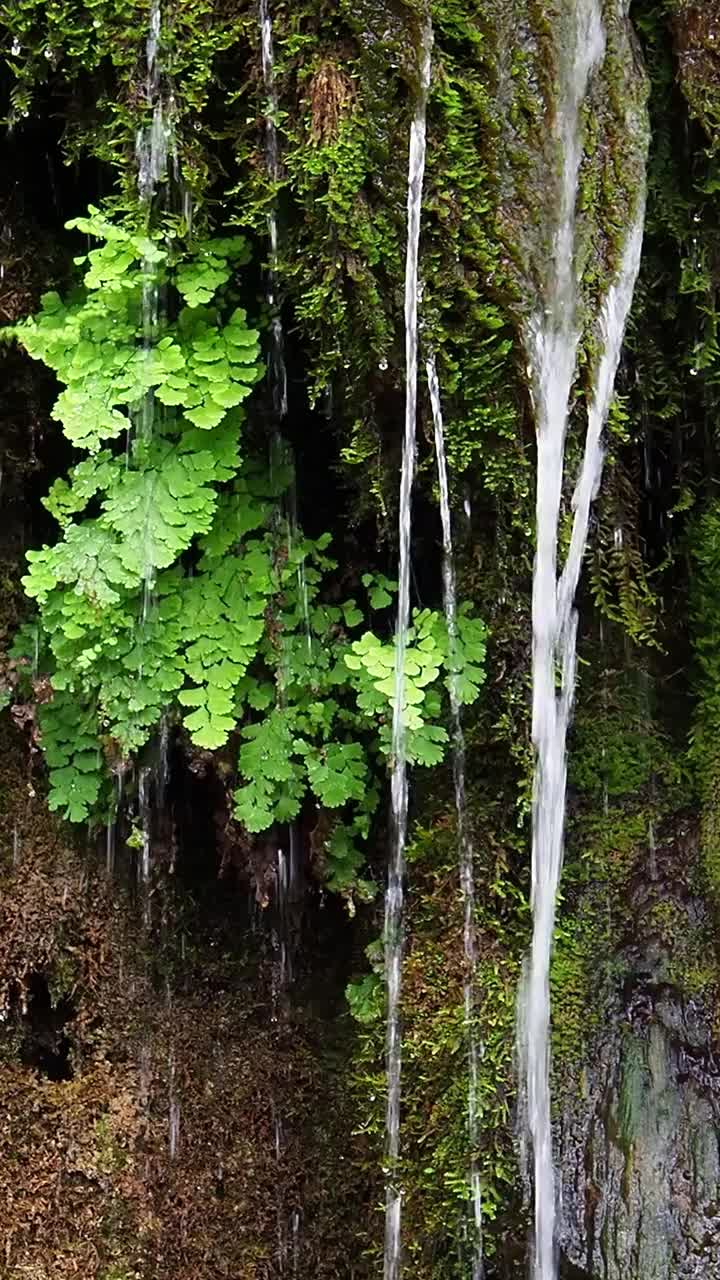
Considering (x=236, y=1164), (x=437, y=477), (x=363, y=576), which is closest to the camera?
(x=437, y=477)

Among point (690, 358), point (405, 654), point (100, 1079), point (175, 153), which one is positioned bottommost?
point (100, 1079)

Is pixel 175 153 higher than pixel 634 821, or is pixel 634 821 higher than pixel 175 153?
pixel 175 153

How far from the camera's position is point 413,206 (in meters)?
2.60

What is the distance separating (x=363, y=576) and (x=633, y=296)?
41.3 inches

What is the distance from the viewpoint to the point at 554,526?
2.78m

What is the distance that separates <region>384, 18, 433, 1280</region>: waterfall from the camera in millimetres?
2596

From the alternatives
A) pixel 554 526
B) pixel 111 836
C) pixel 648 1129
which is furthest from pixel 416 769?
pixel 648 1129

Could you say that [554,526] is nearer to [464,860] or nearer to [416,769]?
[416,769]

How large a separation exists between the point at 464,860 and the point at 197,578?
1004 mm

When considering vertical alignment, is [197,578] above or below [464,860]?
above

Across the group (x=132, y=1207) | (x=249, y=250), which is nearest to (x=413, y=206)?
(x=249, y=250)

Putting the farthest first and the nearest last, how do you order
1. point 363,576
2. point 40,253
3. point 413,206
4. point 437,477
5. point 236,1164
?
point 236,1164, point 40,253, point 363,576, point 437,477, point 413,206

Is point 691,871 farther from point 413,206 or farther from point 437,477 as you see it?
point 413,206

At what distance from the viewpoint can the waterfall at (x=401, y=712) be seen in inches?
102
